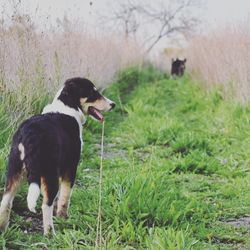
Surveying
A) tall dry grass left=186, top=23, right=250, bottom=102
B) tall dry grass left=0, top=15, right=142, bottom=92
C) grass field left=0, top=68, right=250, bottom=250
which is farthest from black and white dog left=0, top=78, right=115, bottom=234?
tall dry grass left=186, top=23, right=250, bottom=102

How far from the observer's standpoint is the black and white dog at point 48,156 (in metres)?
2.99

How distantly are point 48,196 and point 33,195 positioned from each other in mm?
239

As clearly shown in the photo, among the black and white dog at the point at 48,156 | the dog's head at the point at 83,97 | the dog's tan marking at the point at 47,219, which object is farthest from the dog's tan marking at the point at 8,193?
the dog's head at the point at 83,97

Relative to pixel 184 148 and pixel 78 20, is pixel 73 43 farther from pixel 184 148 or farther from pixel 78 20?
pixel 184 148

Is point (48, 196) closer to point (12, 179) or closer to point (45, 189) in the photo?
point (45, 189)

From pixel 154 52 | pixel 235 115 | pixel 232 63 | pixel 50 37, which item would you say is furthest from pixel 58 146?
pixel 154 52

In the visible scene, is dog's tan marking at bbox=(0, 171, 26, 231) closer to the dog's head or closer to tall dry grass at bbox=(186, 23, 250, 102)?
the dog's head

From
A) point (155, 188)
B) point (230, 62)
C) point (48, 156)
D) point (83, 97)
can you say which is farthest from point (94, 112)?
point (230, 62)

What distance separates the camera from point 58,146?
320 cm

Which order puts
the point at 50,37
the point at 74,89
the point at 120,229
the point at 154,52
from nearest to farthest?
the point at 120,229 → the point at 74,89 → the point at 50,37 → the point at 154,52

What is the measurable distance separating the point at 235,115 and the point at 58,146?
4982 mm

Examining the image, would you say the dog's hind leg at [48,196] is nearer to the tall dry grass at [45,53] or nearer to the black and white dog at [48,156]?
the black and white dog at [48,156]

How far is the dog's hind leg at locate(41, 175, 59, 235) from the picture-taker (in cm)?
301

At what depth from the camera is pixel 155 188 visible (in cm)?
362
